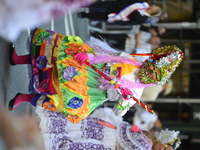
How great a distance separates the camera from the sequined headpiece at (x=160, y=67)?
3.26 metres

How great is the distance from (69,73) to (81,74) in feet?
0.44

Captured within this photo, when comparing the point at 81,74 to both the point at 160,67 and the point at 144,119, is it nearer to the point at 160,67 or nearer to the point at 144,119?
Result: the point at 160,67

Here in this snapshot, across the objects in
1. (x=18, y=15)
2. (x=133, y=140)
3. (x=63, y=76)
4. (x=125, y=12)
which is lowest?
(x=133, y=140)

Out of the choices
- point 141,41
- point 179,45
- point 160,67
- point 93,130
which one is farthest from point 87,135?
point 179,45

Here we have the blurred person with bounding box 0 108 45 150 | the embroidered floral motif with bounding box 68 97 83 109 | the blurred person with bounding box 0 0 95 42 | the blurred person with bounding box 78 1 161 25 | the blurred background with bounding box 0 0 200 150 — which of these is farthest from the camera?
the blurred background with bounding box 0 0 200 150

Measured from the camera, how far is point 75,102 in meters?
3.38

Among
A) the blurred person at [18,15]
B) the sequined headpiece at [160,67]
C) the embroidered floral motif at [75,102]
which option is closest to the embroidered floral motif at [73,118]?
the embroidered floral motif at [75,102]

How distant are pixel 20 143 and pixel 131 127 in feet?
9.16

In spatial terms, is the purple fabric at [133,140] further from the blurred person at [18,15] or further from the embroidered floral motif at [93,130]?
the blurred person at [18,15]

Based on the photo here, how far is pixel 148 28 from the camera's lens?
6.67 meters

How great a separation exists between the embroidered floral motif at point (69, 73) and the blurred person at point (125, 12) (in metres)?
2.33

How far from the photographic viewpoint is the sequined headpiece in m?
3.26

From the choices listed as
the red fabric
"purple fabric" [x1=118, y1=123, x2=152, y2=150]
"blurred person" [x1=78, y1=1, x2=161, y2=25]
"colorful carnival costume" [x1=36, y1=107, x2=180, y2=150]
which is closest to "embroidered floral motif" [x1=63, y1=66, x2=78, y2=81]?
the red fabric

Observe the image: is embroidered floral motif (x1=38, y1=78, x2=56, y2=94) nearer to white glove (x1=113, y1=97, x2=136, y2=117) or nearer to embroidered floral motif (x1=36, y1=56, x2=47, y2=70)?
embroidered floral motif (x1=36, y1=56, x2=47, y2=70)
